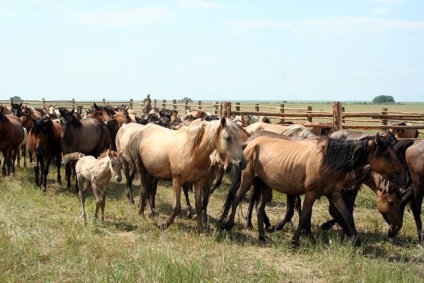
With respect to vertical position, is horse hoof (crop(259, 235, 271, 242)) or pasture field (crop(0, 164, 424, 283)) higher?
pasture field (crop(0, 164, 424, 283))

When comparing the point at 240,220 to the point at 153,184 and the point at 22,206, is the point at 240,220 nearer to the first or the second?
the point at 153,184

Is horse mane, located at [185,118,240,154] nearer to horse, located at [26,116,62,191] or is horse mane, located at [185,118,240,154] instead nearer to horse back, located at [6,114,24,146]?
horse, located at [26,116,62,191]

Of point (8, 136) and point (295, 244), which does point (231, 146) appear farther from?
point (8, 136)

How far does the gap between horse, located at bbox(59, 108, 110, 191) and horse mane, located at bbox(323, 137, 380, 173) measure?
6.69 metres

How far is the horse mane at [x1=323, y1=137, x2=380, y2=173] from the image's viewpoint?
6676 mm

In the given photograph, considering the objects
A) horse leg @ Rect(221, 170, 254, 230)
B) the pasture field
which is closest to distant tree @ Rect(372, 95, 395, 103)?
the pasture field

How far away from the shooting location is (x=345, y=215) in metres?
6.83

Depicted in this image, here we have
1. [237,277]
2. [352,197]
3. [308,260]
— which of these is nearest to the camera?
[237,277]

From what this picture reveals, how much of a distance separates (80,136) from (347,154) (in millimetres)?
7425

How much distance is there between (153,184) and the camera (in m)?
9.35

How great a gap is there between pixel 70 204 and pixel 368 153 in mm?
6192

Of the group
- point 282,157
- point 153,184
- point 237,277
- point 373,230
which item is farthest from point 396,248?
point 153,184

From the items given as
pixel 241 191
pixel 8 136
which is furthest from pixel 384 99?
pixel 241 191

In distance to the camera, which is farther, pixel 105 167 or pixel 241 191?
pixel 105 167
